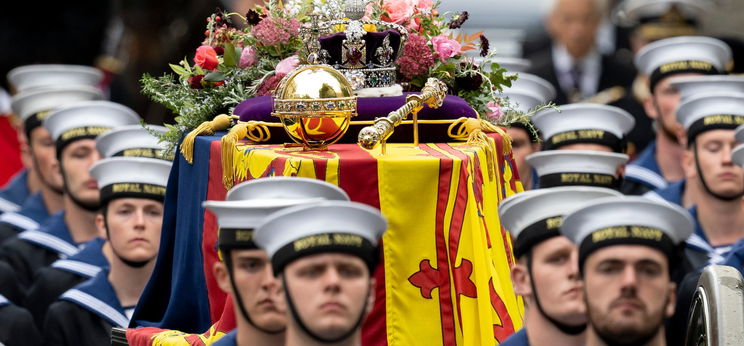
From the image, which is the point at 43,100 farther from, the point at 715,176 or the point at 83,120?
the point at 715,176

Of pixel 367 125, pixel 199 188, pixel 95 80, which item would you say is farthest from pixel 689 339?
pixel 95 80

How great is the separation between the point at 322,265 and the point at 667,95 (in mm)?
5151

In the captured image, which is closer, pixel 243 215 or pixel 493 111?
pixel 243 215

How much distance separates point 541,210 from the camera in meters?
6.71

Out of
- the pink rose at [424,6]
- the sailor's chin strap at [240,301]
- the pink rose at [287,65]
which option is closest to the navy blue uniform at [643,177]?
the pink rose at [424,6]

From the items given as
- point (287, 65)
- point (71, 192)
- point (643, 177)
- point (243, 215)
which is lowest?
point (243, 215)

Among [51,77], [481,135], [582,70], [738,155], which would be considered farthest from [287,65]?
[582,70]

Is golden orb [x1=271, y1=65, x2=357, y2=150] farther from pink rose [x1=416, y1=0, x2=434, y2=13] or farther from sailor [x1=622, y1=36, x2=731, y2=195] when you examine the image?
sailor [x1=622, y1=36, x2=731, y2=195]

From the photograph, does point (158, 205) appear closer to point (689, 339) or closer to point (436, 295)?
point (436, 295)

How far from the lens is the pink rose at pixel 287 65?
815 centimetres

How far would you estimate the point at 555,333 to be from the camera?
6598mm

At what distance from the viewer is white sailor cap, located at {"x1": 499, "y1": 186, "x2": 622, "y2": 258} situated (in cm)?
664

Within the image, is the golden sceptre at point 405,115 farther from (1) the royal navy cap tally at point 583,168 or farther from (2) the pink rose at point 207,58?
(2) the pink rose at point 207,58

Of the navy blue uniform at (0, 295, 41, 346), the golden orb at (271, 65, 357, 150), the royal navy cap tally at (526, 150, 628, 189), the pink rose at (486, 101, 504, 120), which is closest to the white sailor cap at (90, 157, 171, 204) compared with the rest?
the navy blue uniform at (0, 295, 41, 346)
